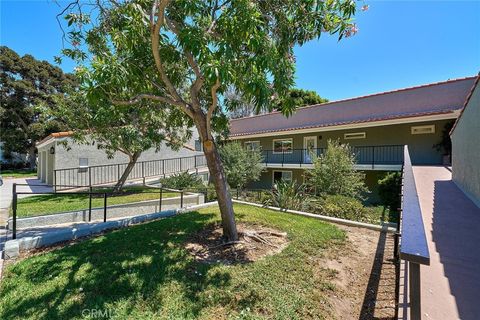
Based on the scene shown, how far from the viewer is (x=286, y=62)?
15.0ft

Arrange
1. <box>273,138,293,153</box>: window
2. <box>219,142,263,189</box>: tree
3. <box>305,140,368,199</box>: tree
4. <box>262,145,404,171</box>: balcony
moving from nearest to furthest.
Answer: <box>305,140,368,199</box>: tree → <box>262,145,404,171</box>: balcony → <box>219,142,263,189</box>: tree → <box>273,138,293,153</box>: window

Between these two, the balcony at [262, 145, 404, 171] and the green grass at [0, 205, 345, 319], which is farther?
the balcony at [262, 145, 404, 171]

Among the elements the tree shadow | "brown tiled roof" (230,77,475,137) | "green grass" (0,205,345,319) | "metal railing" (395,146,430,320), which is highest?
"brown tiled roof" (230,77,475,137)

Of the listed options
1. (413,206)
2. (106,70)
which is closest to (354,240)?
(413,206)

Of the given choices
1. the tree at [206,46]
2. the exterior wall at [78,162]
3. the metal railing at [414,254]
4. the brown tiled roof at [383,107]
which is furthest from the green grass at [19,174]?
the metal railing at [414,254]

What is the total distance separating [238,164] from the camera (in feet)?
54.9

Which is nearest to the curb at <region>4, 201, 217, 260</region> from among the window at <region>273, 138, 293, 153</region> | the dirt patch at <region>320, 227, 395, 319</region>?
the dirt patch at <region>320, 227, 395, 319</region>

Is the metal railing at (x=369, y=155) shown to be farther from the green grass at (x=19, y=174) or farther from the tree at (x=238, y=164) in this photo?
the green grass at (x=19, y=174)

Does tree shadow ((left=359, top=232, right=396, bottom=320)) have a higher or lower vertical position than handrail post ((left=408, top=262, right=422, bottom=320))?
lower

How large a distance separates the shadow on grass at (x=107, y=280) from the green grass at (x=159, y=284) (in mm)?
14

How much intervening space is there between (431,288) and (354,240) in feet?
11.9

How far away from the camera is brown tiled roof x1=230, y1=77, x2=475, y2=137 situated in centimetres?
1283

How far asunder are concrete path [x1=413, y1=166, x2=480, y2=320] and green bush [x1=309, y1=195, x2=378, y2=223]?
10.0ft

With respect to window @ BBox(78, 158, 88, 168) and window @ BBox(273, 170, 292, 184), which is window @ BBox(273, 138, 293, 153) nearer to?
window @ BBox(273, 170, 292, 184)
